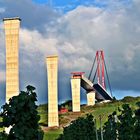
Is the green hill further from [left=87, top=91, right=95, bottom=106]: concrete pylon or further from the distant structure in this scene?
the distant structure

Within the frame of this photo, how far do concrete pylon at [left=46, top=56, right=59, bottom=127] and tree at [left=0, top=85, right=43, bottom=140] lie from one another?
229 ft

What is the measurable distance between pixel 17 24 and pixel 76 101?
49.5 metres

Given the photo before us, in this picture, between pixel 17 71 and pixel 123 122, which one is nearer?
pixel 123 122

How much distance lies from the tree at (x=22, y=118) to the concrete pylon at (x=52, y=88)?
229ft

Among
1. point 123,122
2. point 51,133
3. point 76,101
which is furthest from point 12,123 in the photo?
point 76,101

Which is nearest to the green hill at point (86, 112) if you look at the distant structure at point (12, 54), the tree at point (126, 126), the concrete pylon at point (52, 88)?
the concrete pylon at point (52, 88)

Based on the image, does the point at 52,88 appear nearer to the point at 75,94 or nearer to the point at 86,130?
the point at 75,94

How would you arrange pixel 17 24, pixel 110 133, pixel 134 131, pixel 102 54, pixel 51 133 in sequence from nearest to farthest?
pixel 134 131, pixel 110 133, pixel 17 24, pixel 51 133, pixel 102 54

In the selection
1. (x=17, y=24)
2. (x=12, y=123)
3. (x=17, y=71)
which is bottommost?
(x=12, y=123)

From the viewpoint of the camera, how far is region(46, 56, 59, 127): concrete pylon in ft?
321

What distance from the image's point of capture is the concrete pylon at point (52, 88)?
9788 centimetres

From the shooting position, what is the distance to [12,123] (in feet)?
90.0

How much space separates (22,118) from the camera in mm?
27203

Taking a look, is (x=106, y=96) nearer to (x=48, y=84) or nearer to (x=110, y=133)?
(x=48, y=84)
